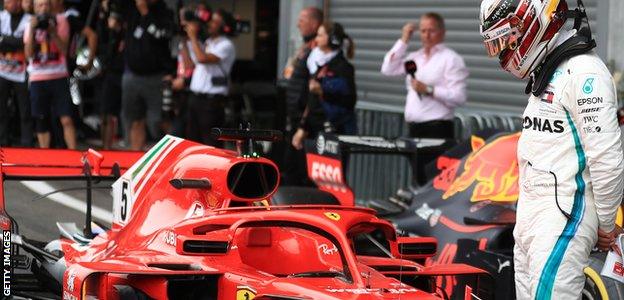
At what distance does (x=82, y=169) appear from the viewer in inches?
318

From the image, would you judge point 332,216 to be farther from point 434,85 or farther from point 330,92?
point 330,92

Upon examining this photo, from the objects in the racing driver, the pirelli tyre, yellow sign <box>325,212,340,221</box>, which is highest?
the racing driver

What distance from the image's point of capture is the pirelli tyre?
6545 mm

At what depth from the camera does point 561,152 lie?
17.7 ft

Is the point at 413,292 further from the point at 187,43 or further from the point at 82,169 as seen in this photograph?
the point at 187,43

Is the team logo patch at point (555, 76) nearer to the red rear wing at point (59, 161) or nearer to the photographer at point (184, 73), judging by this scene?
the red rear wing at point (59, 161)

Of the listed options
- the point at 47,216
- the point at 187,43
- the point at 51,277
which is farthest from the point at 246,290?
the point at 187,43

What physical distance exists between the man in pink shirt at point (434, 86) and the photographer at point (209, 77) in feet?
9.48

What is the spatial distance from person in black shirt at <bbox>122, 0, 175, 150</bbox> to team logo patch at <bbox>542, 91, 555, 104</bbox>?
8.32 meters

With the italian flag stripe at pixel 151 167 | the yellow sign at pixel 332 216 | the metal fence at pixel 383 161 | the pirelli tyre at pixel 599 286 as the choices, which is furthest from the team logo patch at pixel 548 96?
the metal fence at pixel 383 161

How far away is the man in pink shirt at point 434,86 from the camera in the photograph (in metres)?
10.5

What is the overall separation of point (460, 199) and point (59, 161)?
99.4 inches

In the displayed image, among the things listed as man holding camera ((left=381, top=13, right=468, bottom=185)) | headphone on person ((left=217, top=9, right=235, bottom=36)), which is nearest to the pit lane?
headphone on person ((left=217, top=9, right=235, bottom=36))

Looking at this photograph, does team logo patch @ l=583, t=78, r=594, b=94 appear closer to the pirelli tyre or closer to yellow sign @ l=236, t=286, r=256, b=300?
the pirelli tyre
